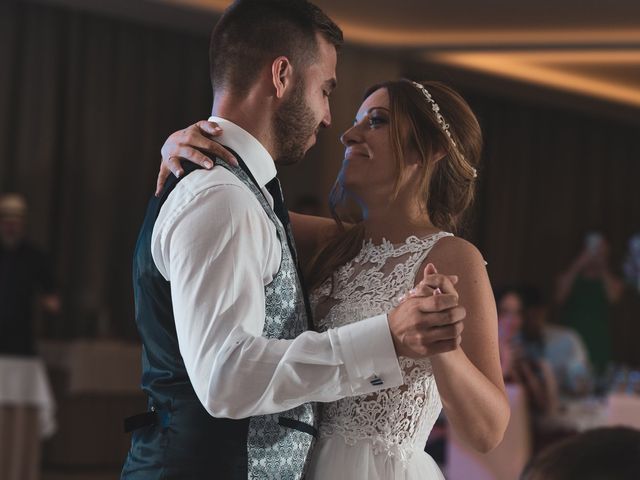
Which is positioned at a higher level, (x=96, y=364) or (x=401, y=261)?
(x=401, y=261)

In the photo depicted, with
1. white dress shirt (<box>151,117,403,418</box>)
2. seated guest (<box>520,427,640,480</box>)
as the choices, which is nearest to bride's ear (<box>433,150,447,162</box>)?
white dress shirt (<box>151,117,403,418</box>)

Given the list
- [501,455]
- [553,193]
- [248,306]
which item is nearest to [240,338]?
[248,306]

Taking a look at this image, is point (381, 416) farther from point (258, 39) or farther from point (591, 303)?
point (591, 303)

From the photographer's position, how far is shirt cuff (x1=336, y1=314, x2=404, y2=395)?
154cm

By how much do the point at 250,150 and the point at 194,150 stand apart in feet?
0.31

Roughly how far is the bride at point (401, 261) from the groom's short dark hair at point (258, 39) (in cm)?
10

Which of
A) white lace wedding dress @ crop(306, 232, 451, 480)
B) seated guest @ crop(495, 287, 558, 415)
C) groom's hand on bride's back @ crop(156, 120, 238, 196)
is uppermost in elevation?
groom's hand on bride's back @ crop(156, 120, 238, 196)

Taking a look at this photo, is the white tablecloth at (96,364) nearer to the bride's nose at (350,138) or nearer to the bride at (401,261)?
the bride at (401,261)

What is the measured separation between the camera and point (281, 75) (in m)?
1.85

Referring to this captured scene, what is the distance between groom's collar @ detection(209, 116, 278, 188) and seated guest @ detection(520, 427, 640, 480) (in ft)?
3.44

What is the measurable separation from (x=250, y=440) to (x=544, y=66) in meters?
7.84

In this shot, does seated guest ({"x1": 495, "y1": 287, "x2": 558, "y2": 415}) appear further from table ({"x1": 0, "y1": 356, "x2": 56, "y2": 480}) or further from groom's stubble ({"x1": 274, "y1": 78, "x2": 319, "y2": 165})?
groom's stubble ({"x1": 274, "y1": 78, "x2": 319, "y2": 165})

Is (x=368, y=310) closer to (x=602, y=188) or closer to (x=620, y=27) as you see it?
(x=620, y=27)

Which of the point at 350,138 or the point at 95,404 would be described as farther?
the point at 95,404
